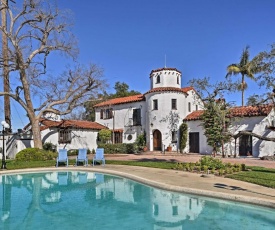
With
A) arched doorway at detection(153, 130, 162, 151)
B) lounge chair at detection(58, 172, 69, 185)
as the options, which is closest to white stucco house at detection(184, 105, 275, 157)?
arched doorway at detection(153, 130, 162, 151)

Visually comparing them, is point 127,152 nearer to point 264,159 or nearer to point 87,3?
point 264,159

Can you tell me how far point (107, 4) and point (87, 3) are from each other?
4.86 feet

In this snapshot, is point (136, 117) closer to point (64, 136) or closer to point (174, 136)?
point (174, 136)

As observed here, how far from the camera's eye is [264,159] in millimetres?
21188

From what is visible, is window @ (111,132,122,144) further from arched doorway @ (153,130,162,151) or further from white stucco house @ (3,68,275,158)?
arched doorway @ (153,130,162,151)

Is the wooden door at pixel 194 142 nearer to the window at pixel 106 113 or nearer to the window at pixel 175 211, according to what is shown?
the window at pixel 106 113

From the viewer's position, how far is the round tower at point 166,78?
3119 centimetres

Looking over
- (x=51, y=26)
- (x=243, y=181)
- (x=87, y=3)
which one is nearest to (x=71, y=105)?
(x=51, y=26)

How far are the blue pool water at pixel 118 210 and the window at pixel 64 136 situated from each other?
17476 millimetres

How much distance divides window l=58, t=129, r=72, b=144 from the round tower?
1106 cm

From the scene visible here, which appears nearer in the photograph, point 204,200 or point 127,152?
point 204,200

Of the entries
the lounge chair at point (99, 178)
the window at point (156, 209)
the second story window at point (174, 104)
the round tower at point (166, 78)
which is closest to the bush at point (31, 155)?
the lounge chair at point (99, 178)

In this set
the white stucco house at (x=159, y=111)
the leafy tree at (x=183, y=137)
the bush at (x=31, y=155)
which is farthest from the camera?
the white stucco house at (x=159, y=111)

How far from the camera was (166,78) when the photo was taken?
102ft
